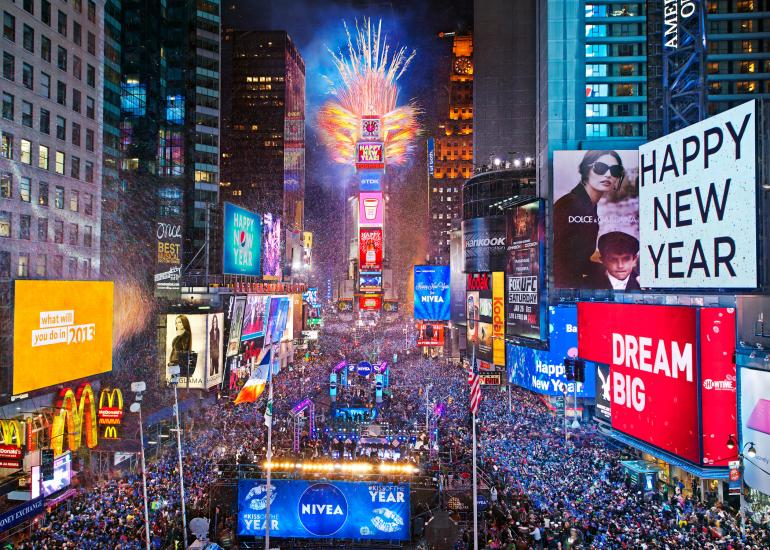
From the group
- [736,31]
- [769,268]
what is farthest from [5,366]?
[736,31]

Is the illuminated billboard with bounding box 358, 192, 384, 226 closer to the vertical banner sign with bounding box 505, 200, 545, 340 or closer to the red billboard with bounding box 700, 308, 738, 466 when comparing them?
the vertical banner sign with bounding box 505, 200, 545, 340

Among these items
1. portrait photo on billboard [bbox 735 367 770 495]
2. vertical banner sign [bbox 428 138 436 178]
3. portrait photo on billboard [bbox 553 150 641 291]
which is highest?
vertical banner sign [bbox 428 138 436 178]

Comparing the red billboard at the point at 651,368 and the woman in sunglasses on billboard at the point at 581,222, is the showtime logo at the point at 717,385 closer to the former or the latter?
the red billboard at the point at 651,368

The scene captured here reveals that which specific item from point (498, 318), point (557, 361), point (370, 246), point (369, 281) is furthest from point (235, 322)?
point (370, 246)

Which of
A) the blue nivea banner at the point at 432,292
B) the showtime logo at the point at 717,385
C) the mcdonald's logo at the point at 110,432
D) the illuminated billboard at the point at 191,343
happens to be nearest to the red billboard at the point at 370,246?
the blue nivea banner at the point at 432,292

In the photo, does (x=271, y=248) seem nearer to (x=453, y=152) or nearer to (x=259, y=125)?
(x=259, y=125)

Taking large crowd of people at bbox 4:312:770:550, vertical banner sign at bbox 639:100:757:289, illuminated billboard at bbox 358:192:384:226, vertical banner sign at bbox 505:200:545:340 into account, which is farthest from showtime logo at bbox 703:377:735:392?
illuminated billboard at bbox 358:192:384:226

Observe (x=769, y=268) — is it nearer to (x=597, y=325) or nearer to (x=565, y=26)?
(x=597, y=325)
